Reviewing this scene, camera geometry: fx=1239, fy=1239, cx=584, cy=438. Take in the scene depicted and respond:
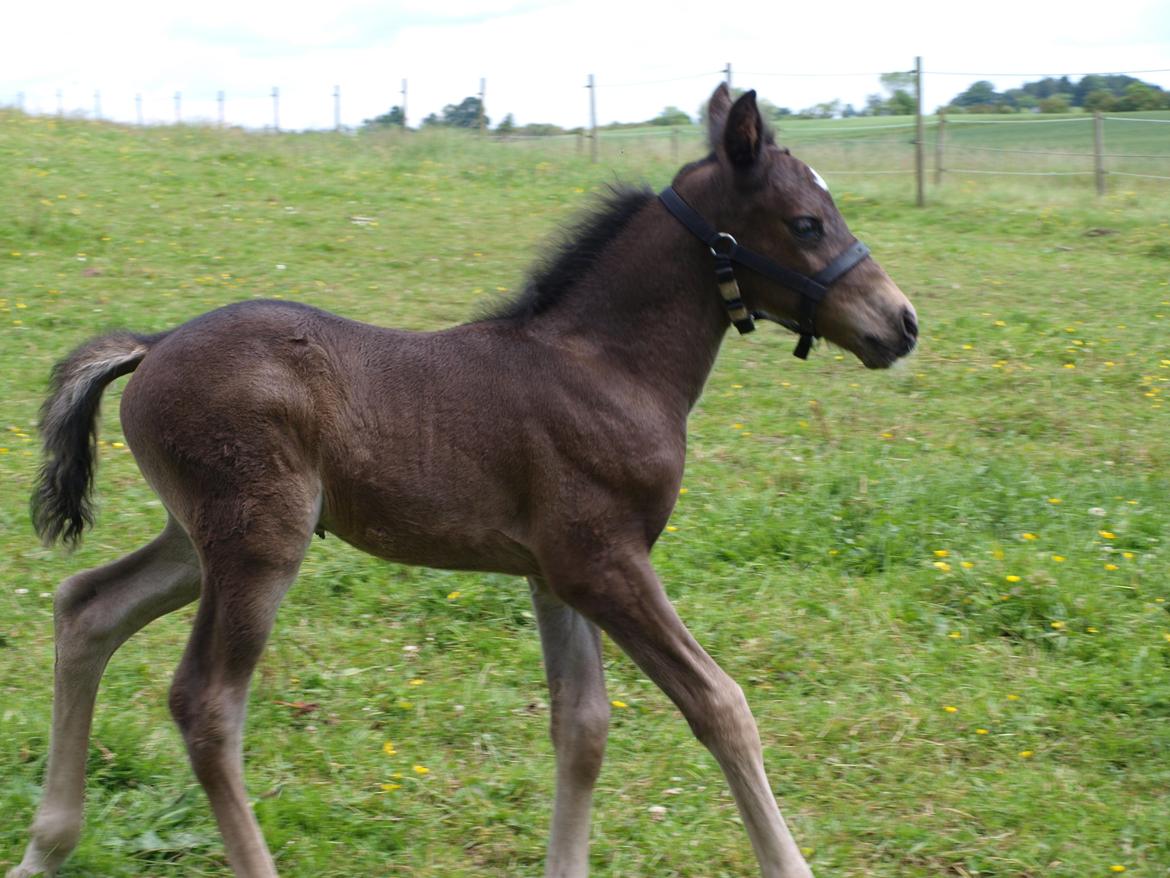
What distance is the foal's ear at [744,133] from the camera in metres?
3.27

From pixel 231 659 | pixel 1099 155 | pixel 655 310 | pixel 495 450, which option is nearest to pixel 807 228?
pixel 655 310

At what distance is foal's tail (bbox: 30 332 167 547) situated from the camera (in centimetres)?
334

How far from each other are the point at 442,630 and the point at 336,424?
2029 millimetres

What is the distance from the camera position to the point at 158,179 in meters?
14.1

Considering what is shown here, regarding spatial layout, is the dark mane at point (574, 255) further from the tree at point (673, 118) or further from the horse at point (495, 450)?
the tree at point (673, 118)

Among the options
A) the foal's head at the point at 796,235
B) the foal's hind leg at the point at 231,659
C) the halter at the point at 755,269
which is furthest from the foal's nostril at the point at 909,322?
the foal's hind leg at the point at 231,659

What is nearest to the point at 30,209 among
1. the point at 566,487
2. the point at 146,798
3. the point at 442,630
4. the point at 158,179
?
the point at 158,179

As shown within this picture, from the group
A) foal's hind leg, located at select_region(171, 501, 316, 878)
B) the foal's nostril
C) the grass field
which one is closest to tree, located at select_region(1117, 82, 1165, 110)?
the grass field

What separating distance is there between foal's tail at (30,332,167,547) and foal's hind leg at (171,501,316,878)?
54 cm

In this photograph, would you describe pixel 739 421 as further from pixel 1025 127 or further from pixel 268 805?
pixel 1025 127

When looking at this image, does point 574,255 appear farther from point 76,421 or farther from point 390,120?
point 390,120

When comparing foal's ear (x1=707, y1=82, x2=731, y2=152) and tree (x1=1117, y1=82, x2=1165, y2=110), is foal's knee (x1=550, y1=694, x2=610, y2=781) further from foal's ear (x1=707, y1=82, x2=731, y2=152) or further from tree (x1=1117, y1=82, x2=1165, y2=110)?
tree (x1=1117, y1=82, x2=1165, y2=110)

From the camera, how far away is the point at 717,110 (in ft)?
12.1

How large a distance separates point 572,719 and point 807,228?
4.94 ft
